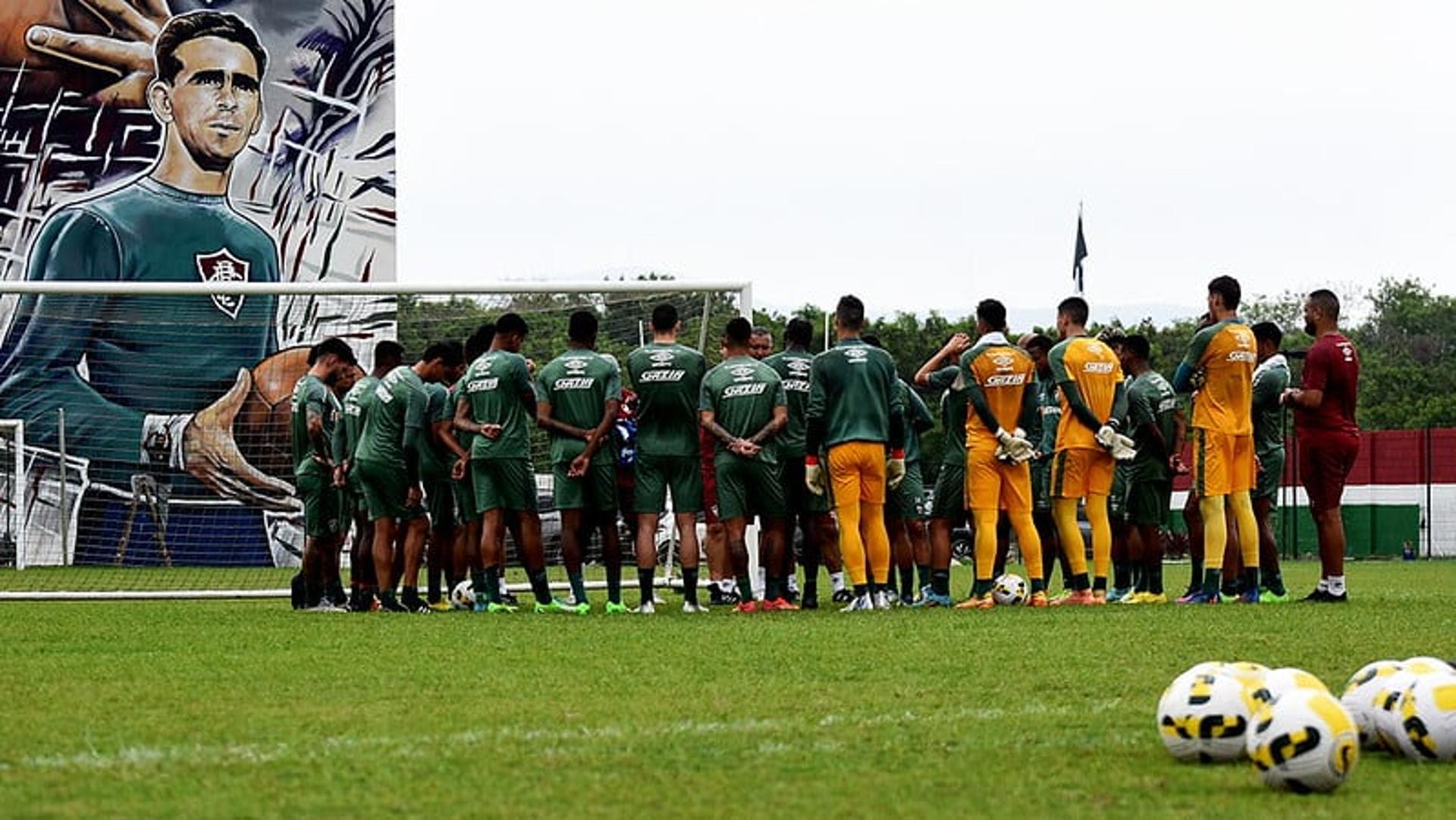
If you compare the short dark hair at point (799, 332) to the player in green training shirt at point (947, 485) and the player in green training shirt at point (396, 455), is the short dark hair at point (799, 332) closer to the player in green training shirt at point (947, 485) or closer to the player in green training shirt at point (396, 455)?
the player in green training shirt at point (947, 485)

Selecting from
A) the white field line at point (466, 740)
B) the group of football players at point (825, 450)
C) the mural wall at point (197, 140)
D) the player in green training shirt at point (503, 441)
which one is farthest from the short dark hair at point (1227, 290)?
the mural wall at point (197, 140)

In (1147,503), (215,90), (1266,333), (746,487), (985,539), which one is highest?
(215,90)

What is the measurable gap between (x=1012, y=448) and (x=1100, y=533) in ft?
3.73

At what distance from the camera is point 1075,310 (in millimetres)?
16047

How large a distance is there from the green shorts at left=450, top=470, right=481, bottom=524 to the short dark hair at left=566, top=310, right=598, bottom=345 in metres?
1.43

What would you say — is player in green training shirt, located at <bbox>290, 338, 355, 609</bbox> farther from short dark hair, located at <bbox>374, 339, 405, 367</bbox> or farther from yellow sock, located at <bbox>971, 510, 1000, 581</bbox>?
yellow sock, located at <bbox>971, 510, 1000, 581</bbox>

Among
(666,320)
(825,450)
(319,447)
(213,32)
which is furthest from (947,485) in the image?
(213,32)

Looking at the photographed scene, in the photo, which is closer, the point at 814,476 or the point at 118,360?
the point at 814,476

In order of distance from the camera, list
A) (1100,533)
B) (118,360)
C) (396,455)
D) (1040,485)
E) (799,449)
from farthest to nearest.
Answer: (118,360), (1040,485), (396,455), (799,449), (1100,533)

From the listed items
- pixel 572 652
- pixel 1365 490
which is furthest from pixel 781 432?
pixel 1365 490

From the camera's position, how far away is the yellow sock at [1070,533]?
1592 cm

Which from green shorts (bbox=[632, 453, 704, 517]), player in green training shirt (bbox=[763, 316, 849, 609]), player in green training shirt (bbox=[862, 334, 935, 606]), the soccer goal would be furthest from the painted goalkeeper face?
green shorts (bbox=[632, 453, 704, 517])

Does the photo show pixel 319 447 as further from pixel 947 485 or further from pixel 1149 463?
pixel 1149 463

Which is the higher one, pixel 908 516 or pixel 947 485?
pixel 947 485
